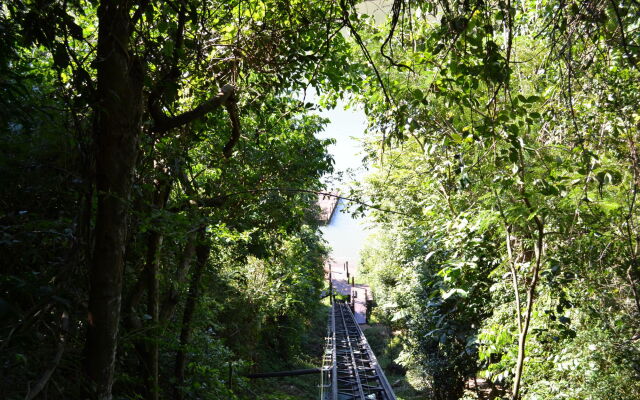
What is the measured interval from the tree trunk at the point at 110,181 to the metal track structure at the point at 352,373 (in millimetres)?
9055

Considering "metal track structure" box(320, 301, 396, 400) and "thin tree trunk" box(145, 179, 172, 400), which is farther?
"metal track structure" box(320, 301, 396, 400)

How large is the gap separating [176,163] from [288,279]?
1009 centimetres

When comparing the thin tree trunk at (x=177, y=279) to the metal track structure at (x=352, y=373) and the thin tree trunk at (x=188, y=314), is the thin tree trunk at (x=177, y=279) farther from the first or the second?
the metal track structure at (x=352, y=373)

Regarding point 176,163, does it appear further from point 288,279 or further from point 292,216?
point 288,279

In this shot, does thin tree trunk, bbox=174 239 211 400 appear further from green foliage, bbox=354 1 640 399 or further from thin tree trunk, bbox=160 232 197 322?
green foliage, bbox=354 1 640 399

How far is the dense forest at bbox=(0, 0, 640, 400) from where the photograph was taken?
1669mm

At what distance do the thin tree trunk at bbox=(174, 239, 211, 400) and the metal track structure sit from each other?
5.88 meters

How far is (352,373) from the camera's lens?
1320 centimetres

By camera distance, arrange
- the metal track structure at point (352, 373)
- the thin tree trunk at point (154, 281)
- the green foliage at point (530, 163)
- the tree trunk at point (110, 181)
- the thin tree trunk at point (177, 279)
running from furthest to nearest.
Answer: the metal track structure at point (352, 373), the thin tree trunk at point (177, 279), the thin tree trunk at point (154, 281), the green foliage at point (530, 163), the tree trunk at point (110, 181)

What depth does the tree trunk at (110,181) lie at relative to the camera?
1.61 meters

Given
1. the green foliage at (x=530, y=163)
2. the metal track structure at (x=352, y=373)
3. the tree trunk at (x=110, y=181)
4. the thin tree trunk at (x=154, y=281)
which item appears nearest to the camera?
the tree trunk at (x=110, y=181)

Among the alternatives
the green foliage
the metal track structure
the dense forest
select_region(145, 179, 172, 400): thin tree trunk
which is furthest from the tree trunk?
the metal track structure

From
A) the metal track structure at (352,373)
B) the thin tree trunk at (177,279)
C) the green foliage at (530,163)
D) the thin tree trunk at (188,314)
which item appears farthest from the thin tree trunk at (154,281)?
the metal track structure at (352,373)

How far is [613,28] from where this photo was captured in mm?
2707
